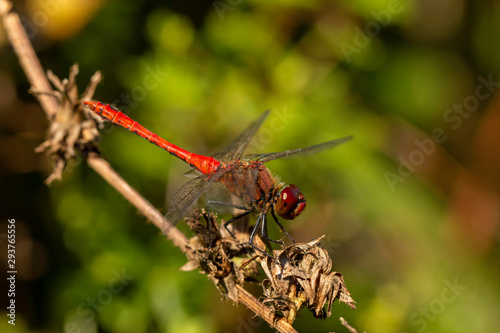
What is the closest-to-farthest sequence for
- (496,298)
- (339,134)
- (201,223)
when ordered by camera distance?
(201,223)
(339,134)
(496,298)

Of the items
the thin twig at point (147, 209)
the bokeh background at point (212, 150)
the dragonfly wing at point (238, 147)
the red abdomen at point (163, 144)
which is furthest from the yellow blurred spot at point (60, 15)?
the thin twig at point (147, 209)

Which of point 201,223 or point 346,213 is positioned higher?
point 201,223

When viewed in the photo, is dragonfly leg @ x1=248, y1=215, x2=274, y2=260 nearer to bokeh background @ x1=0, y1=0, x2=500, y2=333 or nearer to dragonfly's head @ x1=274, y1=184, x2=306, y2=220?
dragonfly's head @ x1=274, y1=184, x2=306, y2=220

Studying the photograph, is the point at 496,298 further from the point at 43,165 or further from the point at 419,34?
the point at 43,165

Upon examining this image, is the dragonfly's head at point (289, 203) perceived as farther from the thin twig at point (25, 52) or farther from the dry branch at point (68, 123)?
the thin twig at point (25, 52)

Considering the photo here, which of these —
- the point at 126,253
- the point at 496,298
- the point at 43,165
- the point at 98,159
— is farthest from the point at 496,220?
the point at 43,165

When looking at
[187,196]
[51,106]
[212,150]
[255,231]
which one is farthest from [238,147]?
[51,106]

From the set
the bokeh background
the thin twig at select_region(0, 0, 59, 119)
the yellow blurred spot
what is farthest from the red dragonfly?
Answer: the yellow blurred spot
